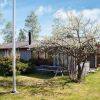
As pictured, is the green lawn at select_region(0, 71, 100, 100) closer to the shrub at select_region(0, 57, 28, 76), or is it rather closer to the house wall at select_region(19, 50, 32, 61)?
the shrub at select_region(0, 57, 28, 76)

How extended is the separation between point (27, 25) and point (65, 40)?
63.5 metres

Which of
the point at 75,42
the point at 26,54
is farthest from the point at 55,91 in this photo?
the point at 26,54

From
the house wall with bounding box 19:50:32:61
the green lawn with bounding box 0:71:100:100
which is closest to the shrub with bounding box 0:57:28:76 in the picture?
the green lawn with bounding box 0:71:100:100

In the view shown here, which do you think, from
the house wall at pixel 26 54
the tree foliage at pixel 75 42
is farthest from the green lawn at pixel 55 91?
the house wall at pixel 26 54

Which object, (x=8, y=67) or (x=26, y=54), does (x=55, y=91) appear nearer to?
(x=8, y=67)

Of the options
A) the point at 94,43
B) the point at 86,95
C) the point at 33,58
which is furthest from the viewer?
the point at 33,58

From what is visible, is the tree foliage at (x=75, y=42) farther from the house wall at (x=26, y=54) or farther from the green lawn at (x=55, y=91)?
the house wall at (x=26, y=54)

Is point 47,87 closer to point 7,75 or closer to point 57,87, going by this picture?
point 57,87

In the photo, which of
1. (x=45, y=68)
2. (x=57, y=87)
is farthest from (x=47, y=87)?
(x=45, y=68)

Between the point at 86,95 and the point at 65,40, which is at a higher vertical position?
the point at 65,40

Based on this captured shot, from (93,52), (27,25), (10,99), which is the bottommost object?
(10,99)

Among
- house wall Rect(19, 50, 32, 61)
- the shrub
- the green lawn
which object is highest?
house wall Rect(19, 50, 32, 61)

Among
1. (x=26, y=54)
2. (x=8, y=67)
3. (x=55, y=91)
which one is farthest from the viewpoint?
(x=26, y=54)

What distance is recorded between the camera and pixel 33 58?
36375 mm
